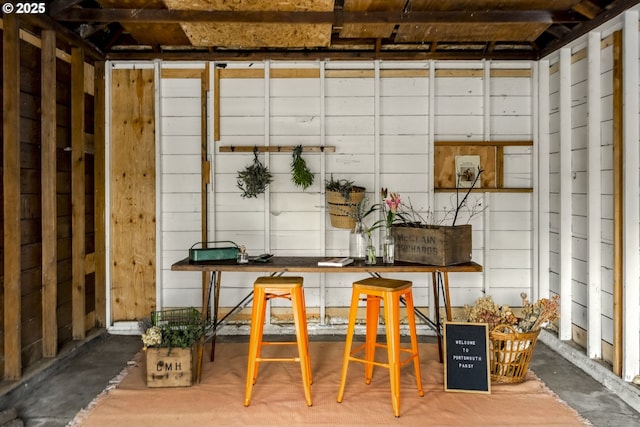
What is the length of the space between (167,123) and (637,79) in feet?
13.0

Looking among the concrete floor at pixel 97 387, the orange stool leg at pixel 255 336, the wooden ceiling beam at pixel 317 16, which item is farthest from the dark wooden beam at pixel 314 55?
the concrete floor at pixel 97 387

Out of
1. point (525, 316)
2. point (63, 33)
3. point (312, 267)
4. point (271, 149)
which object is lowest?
point (525, 316)

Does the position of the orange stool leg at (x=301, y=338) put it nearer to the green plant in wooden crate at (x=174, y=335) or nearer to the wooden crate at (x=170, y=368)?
the green plant in wooden crate at (x=174, y=335)

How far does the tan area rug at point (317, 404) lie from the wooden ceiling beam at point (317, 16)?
108 inches

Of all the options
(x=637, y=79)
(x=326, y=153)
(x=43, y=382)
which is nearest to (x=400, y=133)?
(x=326, y=153)

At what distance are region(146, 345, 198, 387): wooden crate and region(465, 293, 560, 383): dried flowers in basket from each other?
2.11 metres

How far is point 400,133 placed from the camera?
505 cm

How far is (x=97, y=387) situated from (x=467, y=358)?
2640 mm

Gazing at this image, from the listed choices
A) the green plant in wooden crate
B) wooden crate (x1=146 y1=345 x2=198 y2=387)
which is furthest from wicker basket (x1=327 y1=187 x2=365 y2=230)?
wooden crate (x1=146 y1=345 x2=198 y2=387)

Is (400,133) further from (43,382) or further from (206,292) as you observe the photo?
(43,382)

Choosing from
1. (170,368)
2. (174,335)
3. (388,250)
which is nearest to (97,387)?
(170,368)

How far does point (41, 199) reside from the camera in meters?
3.94

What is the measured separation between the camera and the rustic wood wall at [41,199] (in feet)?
11.4

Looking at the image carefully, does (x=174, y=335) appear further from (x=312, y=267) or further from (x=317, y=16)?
(x=317, y=16)
